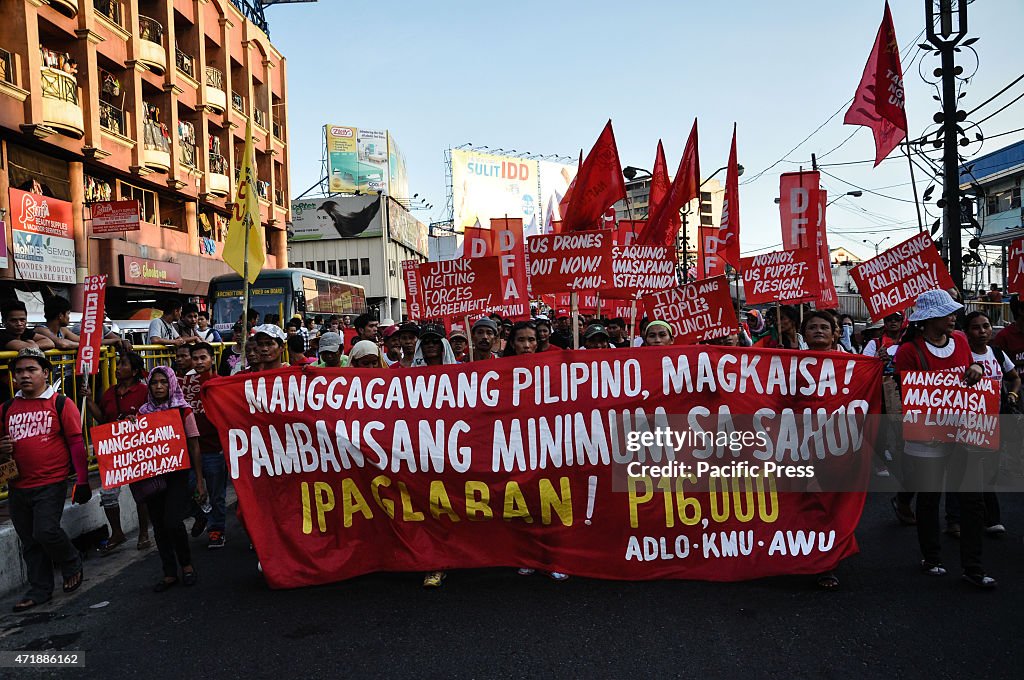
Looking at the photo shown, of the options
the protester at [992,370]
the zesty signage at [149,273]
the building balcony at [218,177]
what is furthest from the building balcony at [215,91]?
the protester at [992,370]

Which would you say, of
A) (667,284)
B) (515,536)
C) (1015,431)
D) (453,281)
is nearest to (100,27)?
(453,281)

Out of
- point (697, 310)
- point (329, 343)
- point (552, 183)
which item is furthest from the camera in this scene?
point (552, 183)

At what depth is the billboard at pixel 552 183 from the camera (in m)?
62.8

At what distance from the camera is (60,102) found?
60.9 feet

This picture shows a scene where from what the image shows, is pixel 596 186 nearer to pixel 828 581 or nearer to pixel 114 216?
pixel 828 581

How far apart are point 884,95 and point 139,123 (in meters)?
21.3

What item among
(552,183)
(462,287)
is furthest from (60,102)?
(552,183)

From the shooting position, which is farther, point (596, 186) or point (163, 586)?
point (596, 186)

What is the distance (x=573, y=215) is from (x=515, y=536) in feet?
16.3

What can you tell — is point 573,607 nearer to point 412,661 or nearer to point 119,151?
point 412,661

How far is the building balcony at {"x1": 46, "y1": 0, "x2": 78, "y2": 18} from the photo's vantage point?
18797 mm

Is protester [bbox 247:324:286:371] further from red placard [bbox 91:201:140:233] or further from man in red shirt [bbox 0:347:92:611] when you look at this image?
red placard [bbox 91:201:140:233]

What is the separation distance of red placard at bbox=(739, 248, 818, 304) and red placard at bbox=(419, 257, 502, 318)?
3227 mm

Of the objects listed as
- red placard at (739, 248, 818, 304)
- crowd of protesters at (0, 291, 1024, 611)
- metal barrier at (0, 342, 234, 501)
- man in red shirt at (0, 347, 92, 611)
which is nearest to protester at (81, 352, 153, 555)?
crowd of protesters at (0, 291, 1024, 611)
